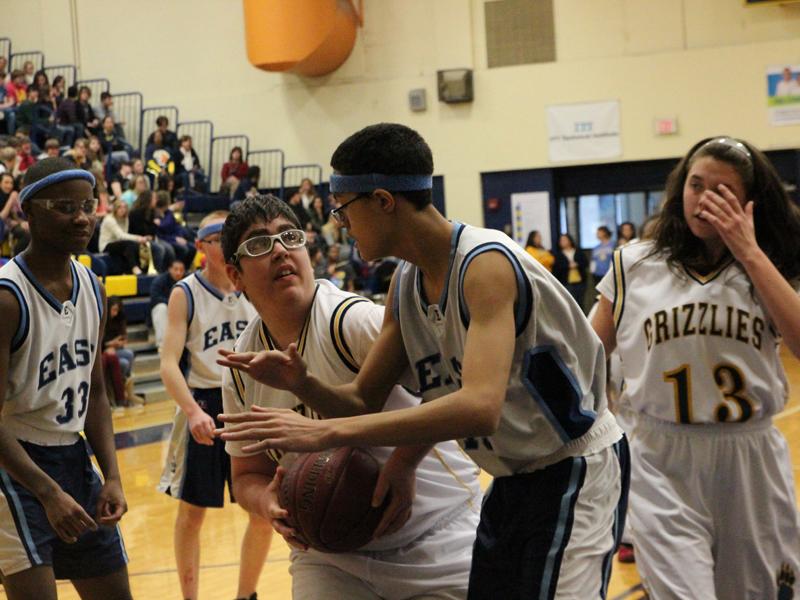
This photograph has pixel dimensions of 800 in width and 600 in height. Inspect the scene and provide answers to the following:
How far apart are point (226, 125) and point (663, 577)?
64.2 feet

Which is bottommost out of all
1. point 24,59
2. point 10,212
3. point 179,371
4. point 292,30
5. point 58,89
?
point 179,371

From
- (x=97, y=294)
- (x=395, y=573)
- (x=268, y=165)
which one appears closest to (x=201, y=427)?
(x=97, y=294)

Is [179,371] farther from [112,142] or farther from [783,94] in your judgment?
[783,94]

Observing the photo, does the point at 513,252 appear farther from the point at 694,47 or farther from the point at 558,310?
the point at 694,47

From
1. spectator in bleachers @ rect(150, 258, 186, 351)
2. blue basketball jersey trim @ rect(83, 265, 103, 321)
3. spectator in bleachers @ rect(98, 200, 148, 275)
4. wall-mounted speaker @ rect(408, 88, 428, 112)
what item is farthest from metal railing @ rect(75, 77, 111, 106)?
blue basketball jersey trim @ rect(83, 265, 103, 321)

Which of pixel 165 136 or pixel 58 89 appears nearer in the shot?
pixel 58 89

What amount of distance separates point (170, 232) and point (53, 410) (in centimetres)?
1331

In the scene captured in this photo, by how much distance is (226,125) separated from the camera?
72.3 feet

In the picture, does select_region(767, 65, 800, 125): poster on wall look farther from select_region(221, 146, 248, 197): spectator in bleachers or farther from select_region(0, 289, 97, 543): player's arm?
select_region(0, 289, 97, 543): player's arm

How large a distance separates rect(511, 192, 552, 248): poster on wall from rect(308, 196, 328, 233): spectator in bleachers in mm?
3377

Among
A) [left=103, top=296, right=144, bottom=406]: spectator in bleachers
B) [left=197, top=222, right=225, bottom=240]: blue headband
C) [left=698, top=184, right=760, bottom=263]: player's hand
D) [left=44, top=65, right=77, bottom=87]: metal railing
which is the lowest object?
[left=103, top=296, right=144, bottom=406]: spectator in bleachers

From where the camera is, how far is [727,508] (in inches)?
137

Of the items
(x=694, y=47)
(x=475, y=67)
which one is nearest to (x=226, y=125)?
(x=475, y=67)

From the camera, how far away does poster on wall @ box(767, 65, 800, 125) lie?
734 inches
